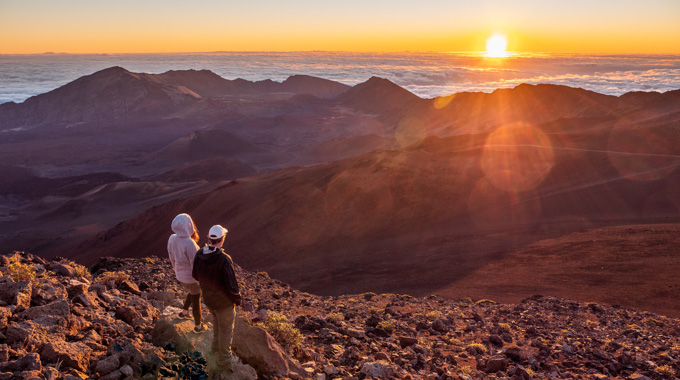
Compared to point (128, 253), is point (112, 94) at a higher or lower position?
higher

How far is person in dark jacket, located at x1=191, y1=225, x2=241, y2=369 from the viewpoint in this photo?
16.3 ft

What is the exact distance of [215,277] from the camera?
16.3 ft

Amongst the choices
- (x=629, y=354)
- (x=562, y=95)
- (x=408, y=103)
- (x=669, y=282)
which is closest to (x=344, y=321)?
(x=629, y=354)

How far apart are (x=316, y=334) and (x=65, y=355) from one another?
3.92m

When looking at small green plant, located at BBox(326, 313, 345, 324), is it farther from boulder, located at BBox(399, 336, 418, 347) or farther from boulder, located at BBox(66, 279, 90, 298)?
boulder, located at BBox(66, 279, 90, 298)

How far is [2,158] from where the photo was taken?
81.3 metres

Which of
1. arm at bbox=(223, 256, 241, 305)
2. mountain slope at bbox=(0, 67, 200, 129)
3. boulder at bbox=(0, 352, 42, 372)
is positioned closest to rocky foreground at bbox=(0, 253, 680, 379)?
boulder at bbox=(0, 352, 42, 372)

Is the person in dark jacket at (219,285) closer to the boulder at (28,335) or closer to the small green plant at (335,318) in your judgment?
the boulder at (28,335)

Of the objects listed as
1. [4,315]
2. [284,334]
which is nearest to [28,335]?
[4,315]

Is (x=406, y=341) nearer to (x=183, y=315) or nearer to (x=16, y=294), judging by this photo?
(x=183, y=315)

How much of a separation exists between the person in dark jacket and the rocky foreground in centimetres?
26

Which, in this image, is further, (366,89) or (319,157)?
(366,89)

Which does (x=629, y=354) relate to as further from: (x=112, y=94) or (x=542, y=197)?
(x=112, y=94)

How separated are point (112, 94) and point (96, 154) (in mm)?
50695
